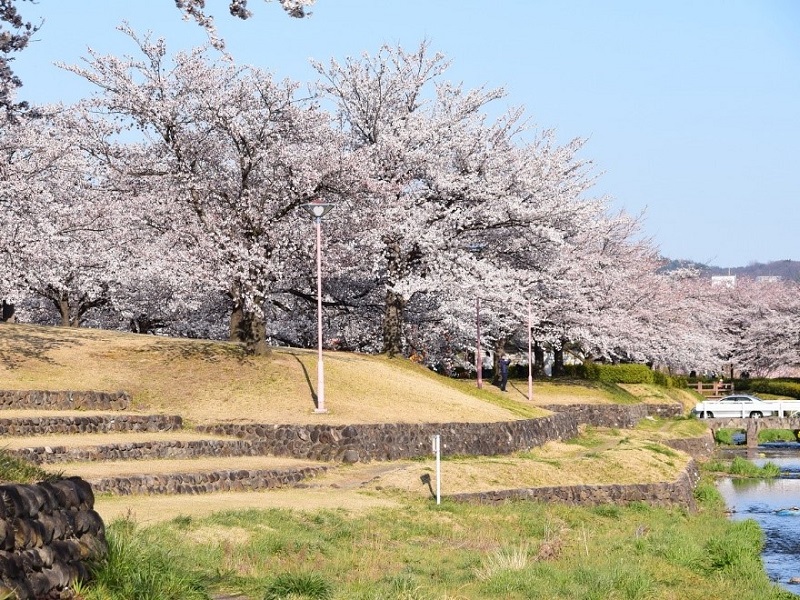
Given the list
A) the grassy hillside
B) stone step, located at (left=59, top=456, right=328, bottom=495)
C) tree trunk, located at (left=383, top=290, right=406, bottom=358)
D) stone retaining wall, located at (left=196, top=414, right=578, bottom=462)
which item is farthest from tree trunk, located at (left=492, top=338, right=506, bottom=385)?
stone step, located at (left=59, top=456, right=328, bottom=495)

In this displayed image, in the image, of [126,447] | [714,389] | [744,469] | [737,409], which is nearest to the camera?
[126,447]

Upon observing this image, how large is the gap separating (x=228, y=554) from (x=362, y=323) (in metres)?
31.8

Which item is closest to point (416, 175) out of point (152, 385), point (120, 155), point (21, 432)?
point (120, 155)

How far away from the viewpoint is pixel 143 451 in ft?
88.7

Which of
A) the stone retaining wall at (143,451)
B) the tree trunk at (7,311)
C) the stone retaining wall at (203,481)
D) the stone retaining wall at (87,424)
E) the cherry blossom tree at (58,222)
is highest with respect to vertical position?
the cherry blossom tree at (58,222)

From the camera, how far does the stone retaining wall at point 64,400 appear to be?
31422 millimetres

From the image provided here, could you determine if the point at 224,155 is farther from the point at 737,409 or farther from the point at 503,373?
the point at 737,409

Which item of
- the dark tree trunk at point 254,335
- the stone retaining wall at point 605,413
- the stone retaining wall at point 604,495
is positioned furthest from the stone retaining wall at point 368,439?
the stone retaining wall at point 605,413

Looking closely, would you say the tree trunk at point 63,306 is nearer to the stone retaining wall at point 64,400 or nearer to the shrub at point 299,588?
the stone retaining wall at point 64,400

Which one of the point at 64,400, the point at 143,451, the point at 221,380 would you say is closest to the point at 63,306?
the point at 221,380

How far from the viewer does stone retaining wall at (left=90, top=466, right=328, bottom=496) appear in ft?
72.7

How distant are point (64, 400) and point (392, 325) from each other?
601 inches

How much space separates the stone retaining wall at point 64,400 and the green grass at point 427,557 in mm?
12392

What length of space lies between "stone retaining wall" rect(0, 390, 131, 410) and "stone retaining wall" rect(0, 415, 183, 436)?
2.22 meters
